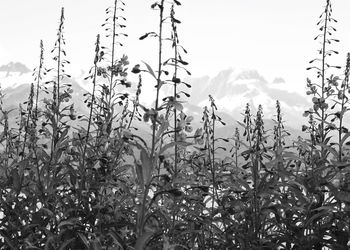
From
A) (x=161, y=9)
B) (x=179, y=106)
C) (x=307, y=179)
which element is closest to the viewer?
(x=179, y=106)

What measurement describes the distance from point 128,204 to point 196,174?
4.84ft

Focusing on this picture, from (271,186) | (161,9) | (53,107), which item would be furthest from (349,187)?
(53,107)

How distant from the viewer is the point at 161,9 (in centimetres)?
394

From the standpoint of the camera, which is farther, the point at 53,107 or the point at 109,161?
the point at 53,107

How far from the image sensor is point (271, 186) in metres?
4.35

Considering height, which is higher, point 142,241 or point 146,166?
point 146,166

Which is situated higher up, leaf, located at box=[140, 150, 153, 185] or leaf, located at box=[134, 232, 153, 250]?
leaf, located at box=[140, 150, 153, 185]

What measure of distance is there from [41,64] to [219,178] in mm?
3500

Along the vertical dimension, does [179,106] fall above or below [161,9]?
below

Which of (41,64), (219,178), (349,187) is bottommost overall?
(349,187)

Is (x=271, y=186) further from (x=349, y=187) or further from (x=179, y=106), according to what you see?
(x=179, y=106)

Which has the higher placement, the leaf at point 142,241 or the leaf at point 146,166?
the leaf at point 146,166

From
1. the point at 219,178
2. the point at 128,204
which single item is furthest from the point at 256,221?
the point at 128,204

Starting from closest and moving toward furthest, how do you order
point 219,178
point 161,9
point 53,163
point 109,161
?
point 161,9, point 109,161, point 53,163, point 219,178
